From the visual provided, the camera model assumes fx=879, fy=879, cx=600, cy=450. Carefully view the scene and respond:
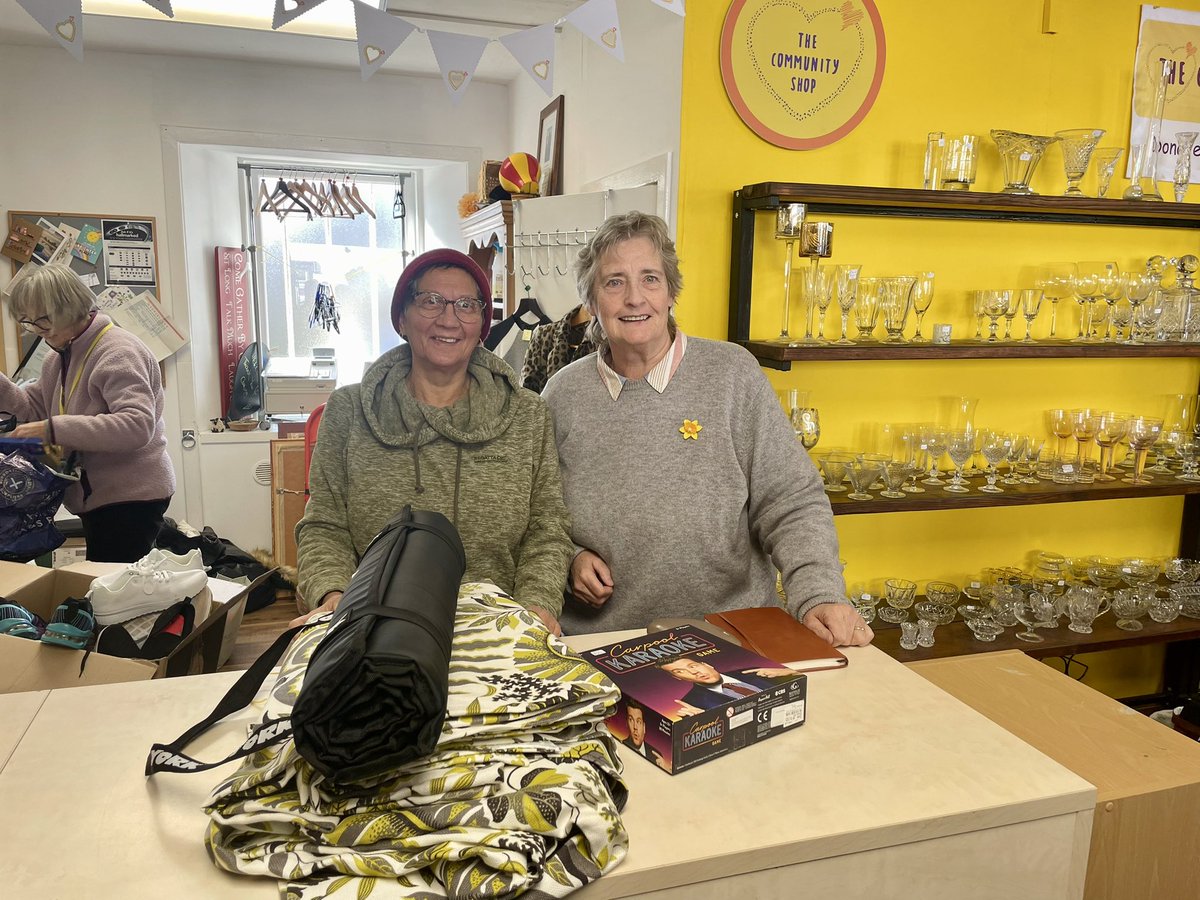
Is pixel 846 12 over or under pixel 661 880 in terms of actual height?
over

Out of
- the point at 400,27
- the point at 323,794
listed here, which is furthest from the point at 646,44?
the point at 323,794

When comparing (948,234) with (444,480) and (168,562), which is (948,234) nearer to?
(444,480)

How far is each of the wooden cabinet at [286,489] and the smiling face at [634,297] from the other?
3016 mm

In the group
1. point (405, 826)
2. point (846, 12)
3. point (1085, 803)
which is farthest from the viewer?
point (846, 12)

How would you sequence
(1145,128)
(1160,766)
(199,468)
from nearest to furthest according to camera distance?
(1160,766), (1145,128), (199,468)

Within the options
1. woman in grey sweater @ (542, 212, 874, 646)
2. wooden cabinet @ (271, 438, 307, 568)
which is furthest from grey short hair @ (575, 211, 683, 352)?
wooden cabinet @ (271, 438, 307, 568)

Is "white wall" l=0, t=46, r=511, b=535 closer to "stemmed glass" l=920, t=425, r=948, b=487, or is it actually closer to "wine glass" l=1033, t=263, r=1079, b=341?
"wine glass" l=1033, t=263, r=1079, b=341

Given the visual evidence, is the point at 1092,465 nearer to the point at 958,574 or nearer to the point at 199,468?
the point at 958,574

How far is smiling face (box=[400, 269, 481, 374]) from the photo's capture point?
5.43ft

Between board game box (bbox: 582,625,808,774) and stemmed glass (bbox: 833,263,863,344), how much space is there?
57.5 inches

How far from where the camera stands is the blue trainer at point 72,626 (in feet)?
7.17

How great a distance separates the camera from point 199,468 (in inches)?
185

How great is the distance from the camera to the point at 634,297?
1.76 m

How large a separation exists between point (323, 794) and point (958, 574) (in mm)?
2466
